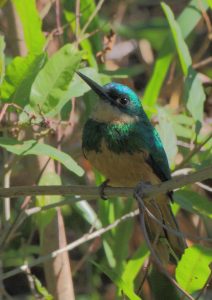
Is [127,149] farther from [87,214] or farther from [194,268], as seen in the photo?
[194,268]

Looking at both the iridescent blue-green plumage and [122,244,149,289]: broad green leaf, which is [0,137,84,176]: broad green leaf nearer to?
the iridescent blue-green plumage

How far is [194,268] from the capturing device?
185cm

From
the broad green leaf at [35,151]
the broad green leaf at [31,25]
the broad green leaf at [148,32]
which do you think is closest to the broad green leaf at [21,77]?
the broad green leaf at [35,151]

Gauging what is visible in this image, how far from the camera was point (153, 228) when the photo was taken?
252cm

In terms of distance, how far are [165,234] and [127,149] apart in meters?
0.26

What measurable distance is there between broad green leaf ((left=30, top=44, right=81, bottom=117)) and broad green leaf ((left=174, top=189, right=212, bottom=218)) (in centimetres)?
49

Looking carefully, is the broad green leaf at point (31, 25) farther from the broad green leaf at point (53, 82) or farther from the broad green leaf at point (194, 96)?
the broad green leaf at point (194, 96)

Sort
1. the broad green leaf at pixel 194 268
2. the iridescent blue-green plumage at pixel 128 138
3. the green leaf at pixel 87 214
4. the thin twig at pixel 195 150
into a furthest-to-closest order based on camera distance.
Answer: the green leaf at pixel 87 214
the iridescent blue-green plumage at pixel 128 138
the thin twig at pixel 195 150
the broad green leaf at pixel 194 268

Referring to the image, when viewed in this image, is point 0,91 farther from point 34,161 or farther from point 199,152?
point 199,152

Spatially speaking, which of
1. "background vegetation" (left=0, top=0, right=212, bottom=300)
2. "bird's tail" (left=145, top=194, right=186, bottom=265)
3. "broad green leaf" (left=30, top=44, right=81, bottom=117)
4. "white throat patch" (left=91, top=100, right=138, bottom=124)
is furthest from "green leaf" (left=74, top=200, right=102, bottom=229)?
"broad green leaf" (left=30, top=44, right=81, bottom=117)

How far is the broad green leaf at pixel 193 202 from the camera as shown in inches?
91.8

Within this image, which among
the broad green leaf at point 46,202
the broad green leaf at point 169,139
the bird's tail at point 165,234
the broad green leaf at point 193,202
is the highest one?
the broad green leaf at point 169,139

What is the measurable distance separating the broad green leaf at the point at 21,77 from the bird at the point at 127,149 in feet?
0.84

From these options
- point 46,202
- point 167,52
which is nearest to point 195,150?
point 46,202
